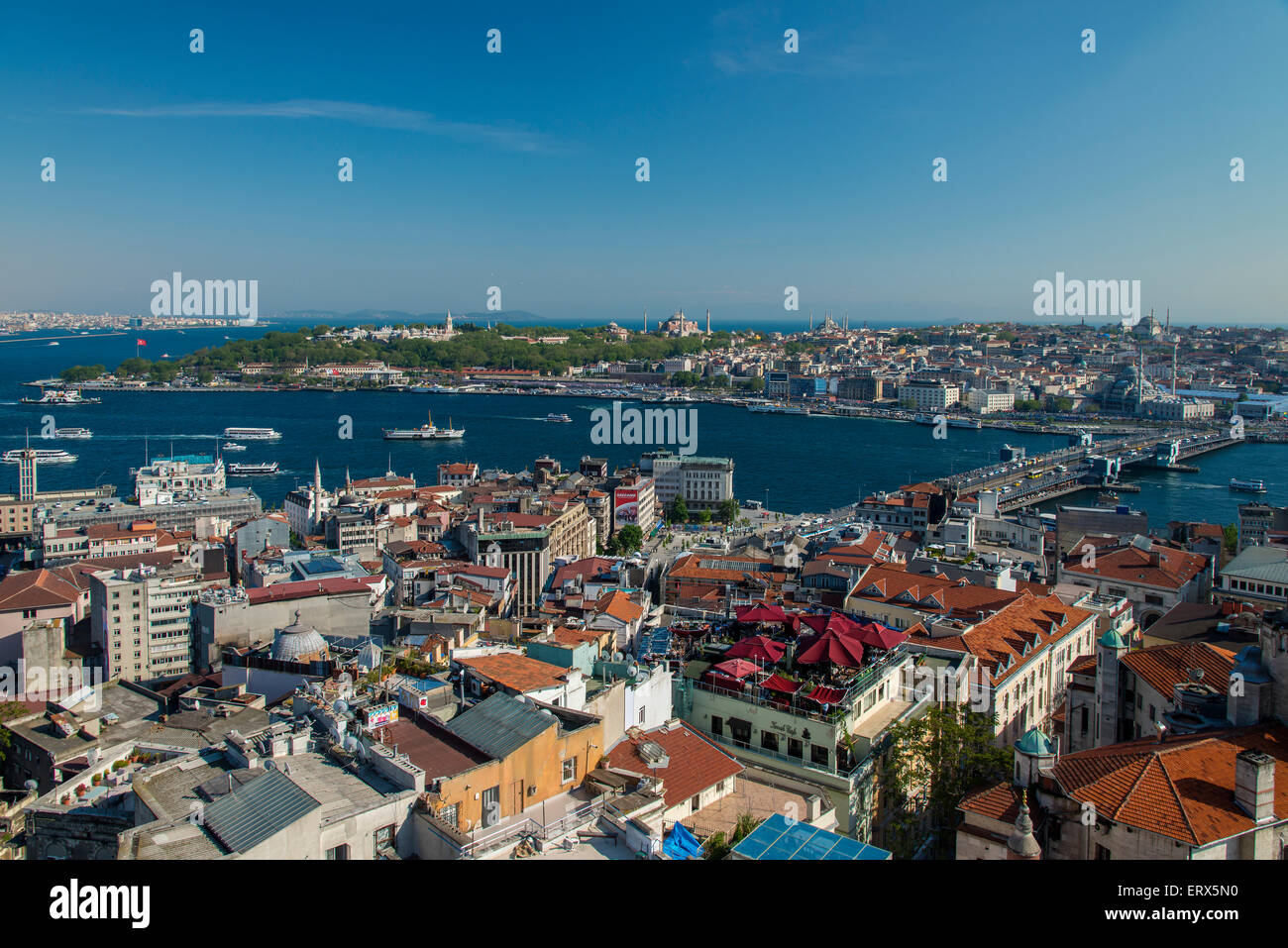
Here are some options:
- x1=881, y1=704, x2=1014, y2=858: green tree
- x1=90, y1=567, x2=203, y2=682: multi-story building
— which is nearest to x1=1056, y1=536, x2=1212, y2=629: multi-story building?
x1=881, y1=704, x2=1014, y2=858: green tree

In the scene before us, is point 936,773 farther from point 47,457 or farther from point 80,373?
point 80,373

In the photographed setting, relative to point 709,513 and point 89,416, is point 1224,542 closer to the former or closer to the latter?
point 709,513

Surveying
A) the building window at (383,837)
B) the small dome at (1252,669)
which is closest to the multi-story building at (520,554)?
the small dome at (1252,669)

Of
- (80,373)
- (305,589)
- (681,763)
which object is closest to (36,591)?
(305,589)
